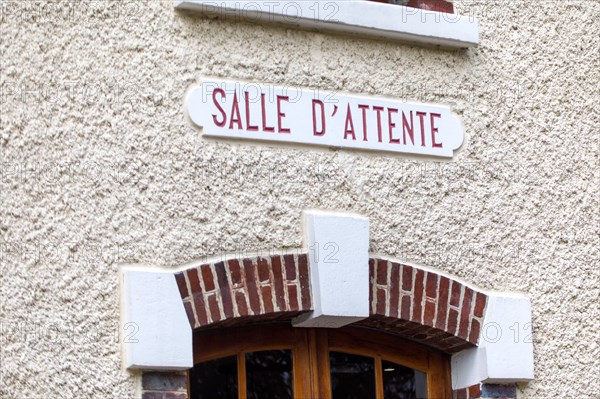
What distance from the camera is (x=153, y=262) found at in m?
5.95

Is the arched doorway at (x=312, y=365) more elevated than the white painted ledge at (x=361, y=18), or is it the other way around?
the white painted ledge at (x=361, y=18)

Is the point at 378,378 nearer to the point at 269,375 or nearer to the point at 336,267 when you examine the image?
the point at 269,375

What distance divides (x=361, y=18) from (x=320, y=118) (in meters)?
0.58

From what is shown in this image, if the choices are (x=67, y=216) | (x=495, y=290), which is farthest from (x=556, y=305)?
(x=67, y=216)

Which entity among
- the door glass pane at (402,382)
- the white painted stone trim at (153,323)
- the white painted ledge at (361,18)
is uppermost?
the white painted ledge at (361,18)

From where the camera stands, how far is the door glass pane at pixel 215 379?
20.2 ft

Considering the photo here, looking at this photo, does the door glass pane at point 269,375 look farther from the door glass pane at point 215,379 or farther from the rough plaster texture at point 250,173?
the rough plaster texture at point 250,173

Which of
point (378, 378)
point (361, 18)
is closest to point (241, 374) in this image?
point (378, 378)

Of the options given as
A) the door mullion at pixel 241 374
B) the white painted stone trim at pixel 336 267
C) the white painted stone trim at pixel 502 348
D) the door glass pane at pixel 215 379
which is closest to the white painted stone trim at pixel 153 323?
the door glass pane at pixel 215 379

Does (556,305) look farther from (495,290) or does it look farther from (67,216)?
(67,216)

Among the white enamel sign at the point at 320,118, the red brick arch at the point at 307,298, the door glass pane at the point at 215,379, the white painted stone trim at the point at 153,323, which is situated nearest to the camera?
the white painted stone trim at the point at 153,323

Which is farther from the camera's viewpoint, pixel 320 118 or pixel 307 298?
pixel 320 118

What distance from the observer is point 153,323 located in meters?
5.80

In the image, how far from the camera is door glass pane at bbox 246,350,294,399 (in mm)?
6277
